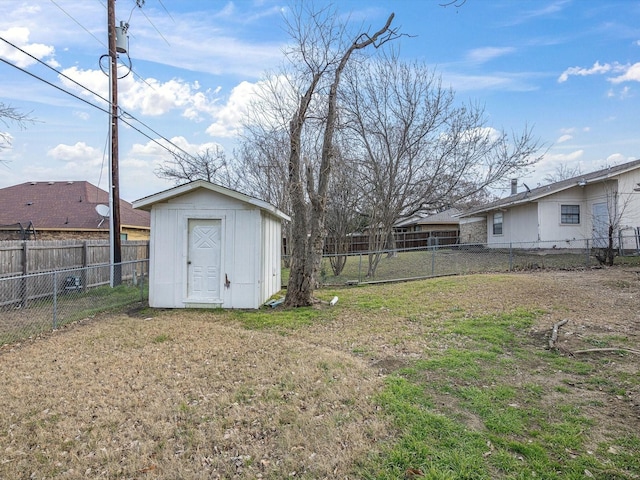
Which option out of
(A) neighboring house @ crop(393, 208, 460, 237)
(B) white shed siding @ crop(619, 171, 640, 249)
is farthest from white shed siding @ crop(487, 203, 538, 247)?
(A) neighboring house @ crop(393, 208, 460, 237)

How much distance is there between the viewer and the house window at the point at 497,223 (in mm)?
20484

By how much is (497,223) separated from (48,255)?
65.2 feet

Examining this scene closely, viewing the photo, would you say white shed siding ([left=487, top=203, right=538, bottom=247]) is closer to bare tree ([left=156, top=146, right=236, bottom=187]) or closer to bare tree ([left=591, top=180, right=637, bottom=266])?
bare tree ([left=591, top=180, right=637, bottom=266])

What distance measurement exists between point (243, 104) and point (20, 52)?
24.9 feet

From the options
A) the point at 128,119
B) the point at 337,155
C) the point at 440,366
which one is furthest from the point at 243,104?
the point at 440,366

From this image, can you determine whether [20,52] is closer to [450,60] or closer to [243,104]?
[243,104]

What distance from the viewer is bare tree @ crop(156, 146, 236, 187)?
20052 millimetres

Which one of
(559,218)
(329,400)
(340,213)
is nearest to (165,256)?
(329,400)

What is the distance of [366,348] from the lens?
18.2ft

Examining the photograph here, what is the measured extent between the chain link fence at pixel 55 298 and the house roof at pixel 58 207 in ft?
21.8

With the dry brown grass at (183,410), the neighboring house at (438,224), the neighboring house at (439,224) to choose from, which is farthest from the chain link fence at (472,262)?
the neighboring house at (438,224)

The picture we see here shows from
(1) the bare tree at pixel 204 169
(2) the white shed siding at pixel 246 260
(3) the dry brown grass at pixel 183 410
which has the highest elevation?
(1) the bare tree at pixel 204 169

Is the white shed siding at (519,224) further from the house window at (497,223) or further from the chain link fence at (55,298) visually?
the chain link fence at (55,298)

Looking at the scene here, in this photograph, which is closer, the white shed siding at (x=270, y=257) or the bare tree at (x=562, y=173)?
the white shed siding at (x=270, y=257)
